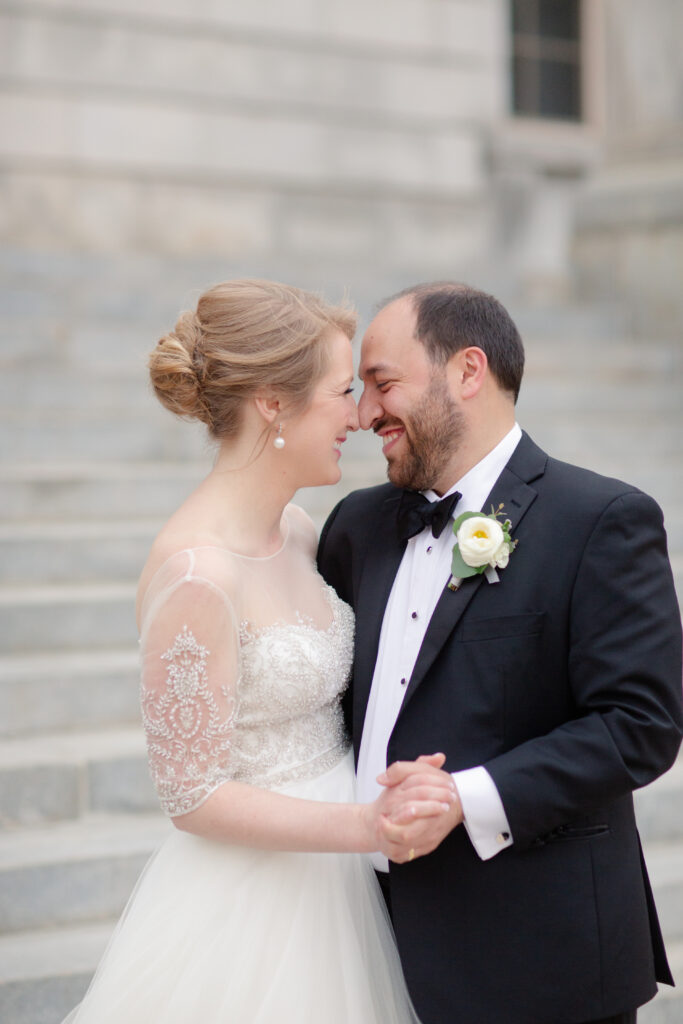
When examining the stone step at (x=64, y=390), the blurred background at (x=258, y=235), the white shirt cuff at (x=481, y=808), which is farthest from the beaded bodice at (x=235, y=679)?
the stone step at (x=64, y=390)

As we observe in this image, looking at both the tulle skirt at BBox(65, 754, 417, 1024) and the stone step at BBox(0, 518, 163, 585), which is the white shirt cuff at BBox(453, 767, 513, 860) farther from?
the stone step at BBox(0, 518, 163, 585)

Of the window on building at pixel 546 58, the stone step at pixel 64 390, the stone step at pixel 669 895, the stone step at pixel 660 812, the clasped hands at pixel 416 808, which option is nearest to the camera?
the clasped hands at pixel 416 808

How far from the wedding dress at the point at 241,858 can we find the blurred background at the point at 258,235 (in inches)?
57.3

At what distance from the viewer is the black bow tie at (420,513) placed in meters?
2.50

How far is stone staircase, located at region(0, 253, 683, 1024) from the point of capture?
3.61m

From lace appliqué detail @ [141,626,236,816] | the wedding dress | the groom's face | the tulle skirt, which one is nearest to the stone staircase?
the groom's face

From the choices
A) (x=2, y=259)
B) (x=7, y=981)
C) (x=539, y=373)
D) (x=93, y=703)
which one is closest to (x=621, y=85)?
(x=539, y=373)

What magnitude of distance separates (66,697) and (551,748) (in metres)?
2.59

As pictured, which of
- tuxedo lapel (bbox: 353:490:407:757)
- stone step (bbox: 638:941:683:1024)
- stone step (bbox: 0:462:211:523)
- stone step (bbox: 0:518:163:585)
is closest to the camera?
tuxedo lapel (bbox: 353:490:407:757)

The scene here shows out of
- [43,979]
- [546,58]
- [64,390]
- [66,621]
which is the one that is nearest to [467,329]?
[43,979]

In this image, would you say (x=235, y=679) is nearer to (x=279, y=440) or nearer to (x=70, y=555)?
(x=279, y=440)

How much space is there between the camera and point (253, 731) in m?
2.50

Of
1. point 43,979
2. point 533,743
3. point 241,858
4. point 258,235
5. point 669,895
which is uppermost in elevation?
point 258,235

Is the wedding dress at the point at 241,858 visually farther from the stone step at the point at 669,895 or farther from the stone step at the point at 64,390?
the stone step at the point at 64,390
